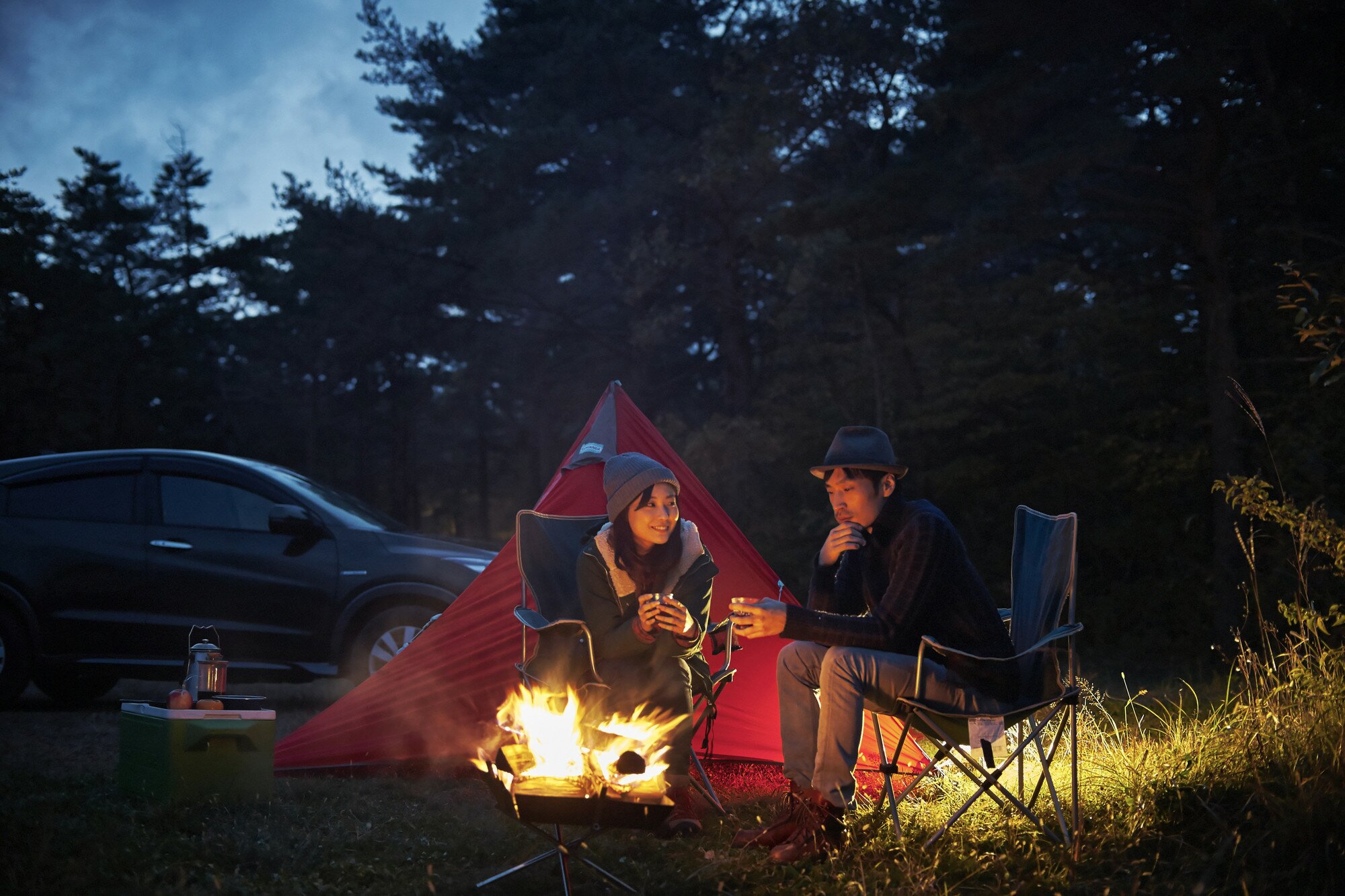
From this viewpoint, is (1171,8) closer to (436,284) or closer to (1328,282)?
(1328,282)

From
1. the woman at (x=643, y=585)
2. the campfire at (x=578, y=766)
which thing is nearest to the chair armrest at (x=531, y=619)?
the woman at (x=643, y=585)

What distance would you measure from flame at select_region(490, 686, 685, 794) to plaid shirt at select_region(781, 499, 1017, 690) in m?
0.55

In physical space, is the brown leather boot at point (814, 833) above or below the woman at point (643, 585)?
below

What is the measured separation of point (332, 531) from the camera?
5.67 metres

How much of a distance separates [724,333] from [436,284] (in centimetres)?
627

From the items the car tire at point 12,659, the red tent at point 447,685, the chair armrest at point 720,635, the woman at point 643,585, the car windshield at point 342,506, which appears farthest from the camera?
the car windshield at point 342,506

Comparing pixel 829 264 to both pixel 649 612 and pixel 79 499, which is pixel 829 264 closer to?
pixel 79 499

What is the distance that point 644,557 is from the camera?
3660 mm

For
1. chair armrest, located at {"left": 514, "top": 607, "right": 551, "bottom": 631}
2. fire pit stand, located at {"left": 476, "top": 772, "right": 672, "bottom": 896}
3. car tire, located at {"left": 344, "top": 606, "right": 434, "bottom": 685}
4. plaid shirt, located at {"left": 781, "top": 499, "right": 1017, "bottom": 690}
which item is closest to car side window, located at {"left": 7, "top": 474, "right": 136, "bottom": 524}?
car tire, located at {"left": 344, "top": 606, "right": 434, "bottom": 685}

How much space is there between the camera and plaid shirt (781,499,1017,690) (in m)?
3.02

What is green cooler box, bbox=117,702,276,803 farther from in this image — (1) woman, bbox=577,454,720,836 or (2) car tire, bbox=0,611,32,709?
(2) car tire, bbox=0,611,32,709

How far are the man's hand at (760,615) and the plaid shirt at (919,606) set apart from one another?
49 millimetres

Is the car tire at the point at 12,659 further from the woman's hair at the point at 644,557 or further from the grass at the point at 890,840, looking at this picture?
the woman's hair at the point at 644,557

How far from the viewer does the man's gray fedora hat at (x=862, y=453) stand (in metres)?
3.23
